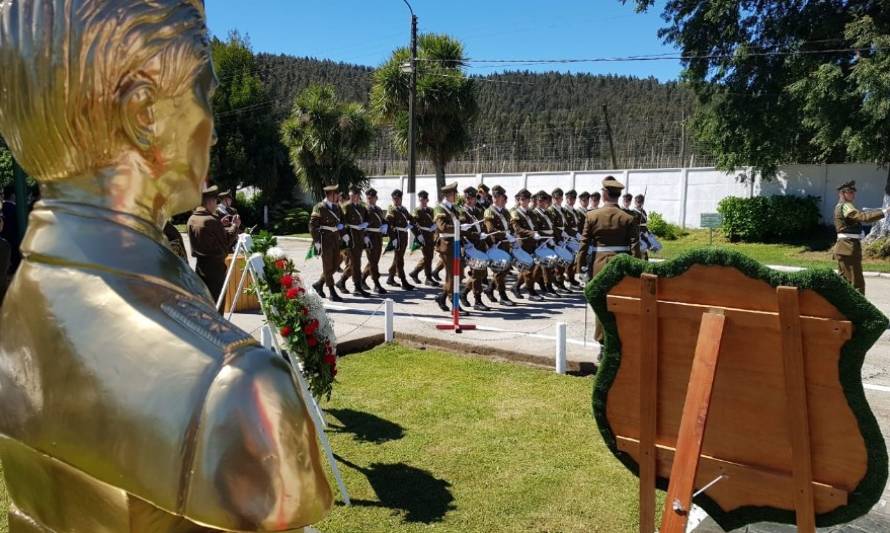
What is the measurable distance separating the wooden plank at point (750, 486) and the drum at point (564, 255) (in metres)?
10.4

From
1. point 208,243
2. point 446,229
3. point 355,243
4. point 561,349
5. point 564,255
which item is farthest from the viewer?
point 564,255

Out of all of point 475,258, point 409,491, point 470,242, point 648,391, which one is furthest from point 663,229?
point 648,391

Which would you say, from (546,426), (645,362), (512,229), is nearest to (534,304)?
(512,229)

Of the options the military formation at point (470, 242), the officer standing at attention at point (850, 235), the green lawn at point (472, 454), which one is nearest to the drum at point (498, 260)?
the military formation at point (470, 242)

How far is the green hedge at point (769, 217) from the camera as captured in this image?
21.0 meters

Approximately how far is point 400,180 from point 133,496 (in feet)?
97.3

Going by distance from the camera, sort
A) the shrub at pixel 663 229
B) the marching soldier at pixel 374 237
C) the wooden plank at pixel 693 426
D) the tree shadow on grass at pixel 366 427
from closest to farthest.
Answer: the wooden plank at pixel 693 426 → the tree shadow on grass at pixel 366 427 → the marching soldier at pixel 374 237 → the shrub at pixel 663 229

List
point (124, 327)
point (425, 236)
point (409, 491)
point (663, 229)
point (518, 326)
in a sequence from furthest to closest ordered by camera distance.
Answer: point (663, 229) < point (425, 236) < point (518, 326) < point (409, 491) < point (124, 327)

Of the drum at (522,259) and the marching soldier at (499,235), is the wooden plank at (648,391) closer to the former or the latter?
the marching soldier at (499,235)

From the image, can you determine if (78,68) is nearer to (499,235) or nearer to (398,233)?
(499,235)

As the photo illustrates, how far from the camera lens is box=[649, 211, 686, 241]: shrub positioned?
894 inches

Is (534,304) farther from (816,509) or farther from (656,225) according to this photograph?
(656,225)

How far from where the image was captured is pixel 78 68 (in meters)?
0.88

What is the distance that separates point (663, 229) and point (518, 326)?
48.3ft
